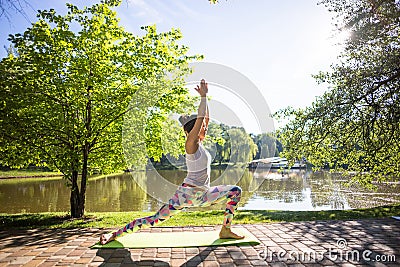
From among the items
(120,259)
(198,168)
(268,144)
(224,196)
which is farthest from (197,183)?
(268,144)

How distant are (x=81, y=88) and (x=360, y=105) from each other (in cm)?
827

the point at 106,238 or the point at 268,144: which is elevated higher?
the point at 268,144

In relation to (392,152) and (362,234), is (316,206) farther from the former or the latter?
(362,234)

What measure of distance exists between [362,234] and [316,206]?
26.4 feet

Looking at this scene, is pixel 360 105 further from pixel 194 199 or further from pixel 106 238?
pixel 106 238

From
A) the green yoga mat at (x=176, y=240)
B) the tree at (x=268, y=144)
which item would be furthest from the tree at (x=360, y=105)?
the green yoga mat at (x=176, y=240)

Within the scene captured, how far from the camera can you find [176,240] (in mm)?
4602

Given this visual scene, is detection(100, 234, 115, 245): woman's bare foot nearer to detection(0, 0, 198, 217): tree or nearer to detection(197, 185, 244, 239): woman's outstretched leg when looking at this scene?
detection(197, 185, 244, 239): woman's outstretched leg

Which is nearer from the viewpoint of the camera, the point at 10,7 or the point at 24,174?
the point at 10,7

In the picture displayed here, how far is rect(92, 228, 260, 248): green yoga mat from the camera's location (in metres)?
4.30

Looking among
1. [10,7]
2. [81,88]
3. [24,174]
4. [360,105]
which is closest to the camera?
[10,7]

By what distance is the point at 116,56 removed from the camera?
24.8 ft

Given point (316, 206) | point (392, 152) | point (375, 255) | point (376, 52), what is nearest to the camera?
point (375, 255)

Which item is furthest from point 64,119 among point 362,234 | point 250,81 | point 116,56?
point 362,234
